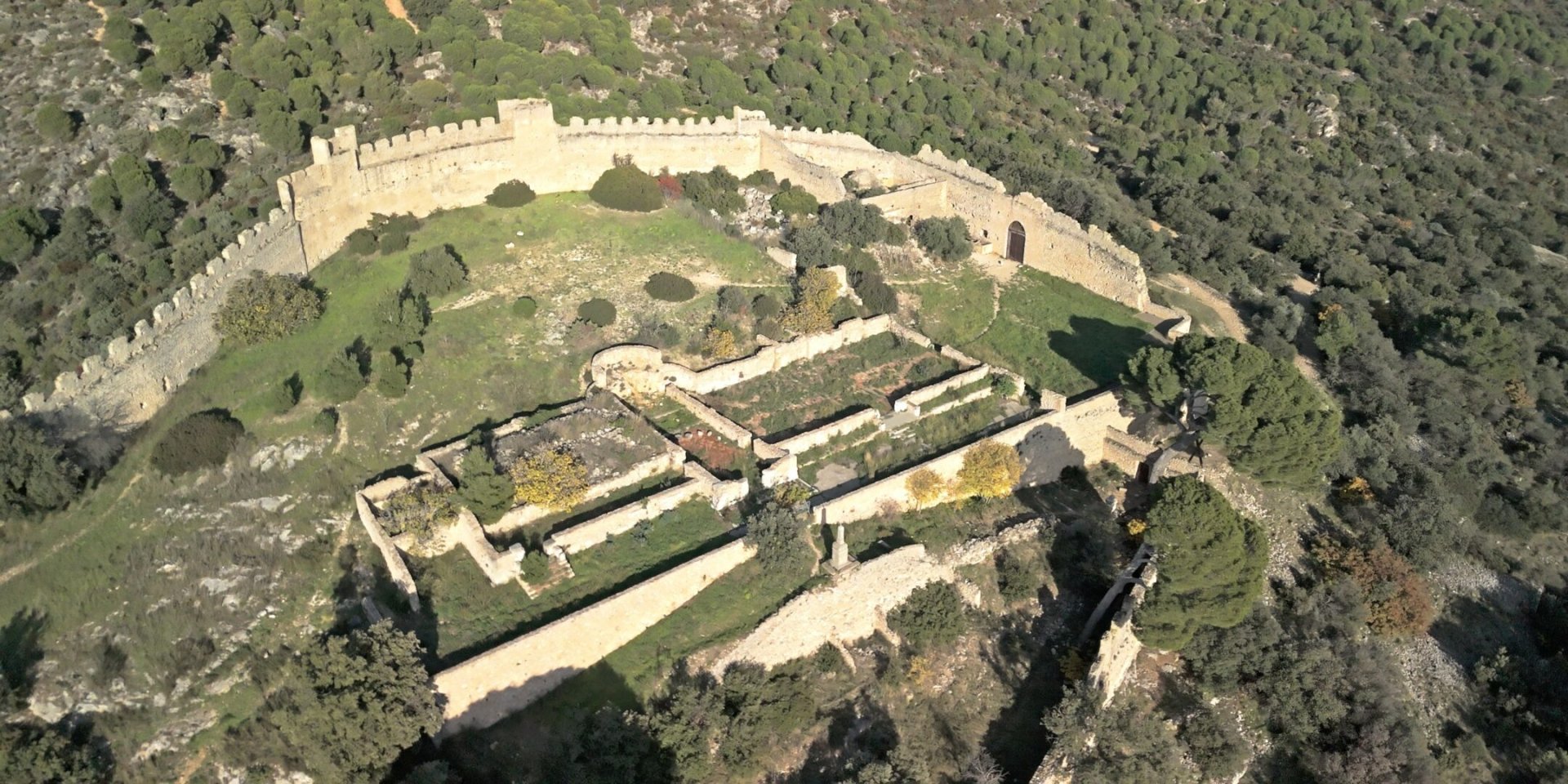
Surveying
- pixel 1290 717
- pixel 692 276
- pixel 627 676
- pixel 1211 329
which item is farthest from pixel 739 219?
pixel 1290 717

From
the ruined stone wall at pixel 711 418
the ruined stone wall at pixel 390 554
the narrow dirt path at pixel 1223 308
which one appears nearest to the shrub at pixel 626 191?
the ruined stone wall at pixel 711 418

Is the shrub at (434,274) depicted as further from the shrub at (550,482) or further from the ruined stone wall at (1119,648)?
the ruined stone wall at (1119,648)

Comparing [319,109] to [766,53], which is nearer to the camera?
[319,109]

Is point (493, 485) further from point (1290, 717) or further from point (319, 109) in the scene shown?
point (319, 109)

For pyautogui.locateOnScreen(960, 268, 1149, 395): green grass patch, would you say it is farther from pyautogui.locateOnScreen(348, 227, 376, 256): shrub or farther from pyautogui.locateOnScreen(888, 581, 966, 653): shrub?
pyautogui.locateOnScreen(348, 227, 376, 256): shrub

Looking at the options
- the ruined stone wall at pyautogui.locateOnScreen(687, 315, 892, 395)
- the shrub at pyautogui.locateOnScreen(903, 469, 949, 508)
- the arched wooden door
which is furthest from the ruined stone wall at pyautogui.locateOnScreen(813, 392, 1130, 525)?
the arched wooden door

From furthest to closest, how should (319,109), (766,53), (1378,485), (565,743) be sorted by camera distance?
(766,53)
(319,109)
(1378,485)
(565,743)
